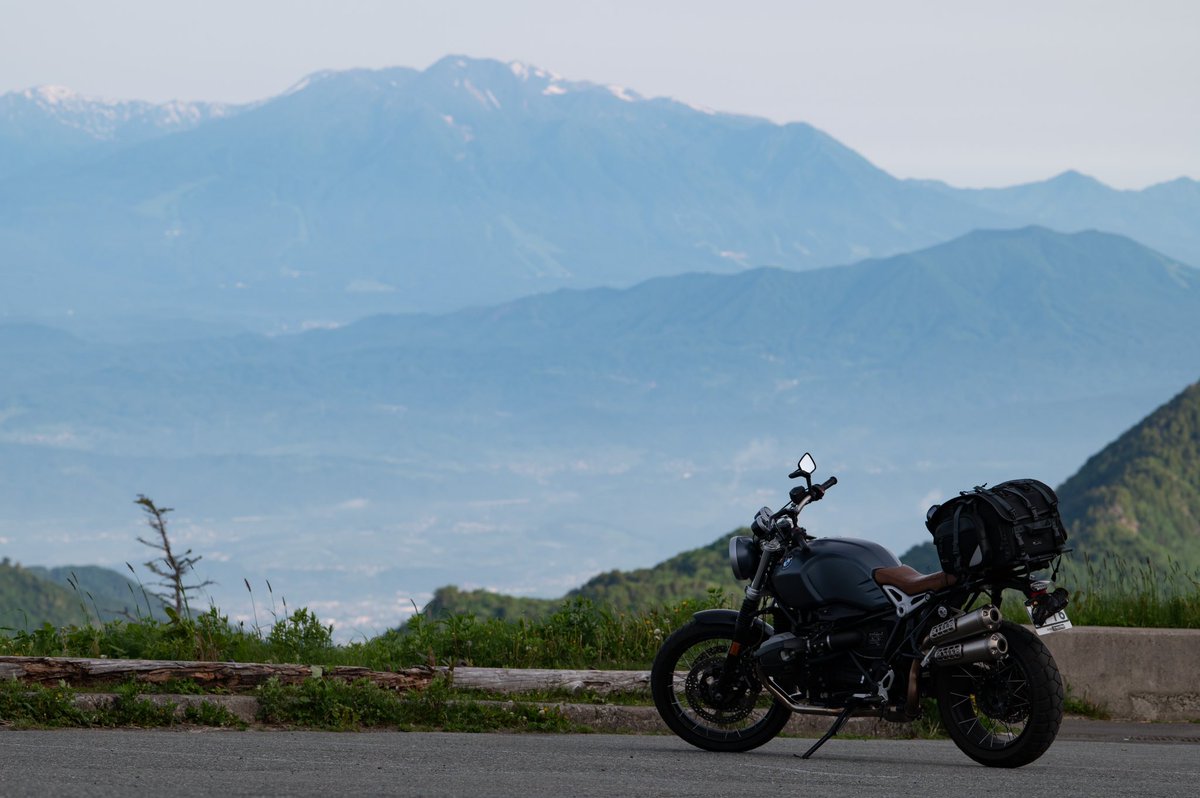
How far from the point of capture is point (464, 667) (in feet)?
35.6

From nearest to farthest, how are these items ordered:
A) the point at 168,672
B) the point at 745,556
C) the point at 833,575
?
the point at 833,575 < the point at 745,556 < the point at 168,672

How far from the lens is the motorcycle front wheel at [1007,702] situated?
8039 mm

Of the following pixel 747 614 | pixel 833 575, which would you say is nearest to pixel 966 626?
pixel 833 575

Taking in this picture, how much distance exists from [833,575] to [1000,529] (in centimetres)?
97

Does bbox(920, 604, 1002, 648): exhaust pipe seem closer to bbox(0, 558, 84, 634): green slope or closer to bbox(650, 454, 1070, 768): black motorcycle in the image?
bbox(650, 454, 1070, 768): black motorcycle

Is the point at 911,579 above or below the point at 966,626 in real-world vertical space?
above

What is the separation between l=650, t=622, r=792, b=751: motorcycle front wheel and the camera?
354 inches

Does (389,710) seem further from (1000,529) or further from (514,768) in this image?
(1000,529)

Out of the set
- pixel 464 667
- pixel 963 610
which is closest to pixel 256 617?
pixel 464 667

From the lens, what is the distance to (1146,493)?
67.8m

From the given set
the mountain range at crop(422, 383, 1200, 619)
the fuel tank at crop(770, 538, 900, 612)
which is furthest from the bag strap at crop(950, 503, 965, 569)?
the mountain range at crop(422, 383, 1200, 619)

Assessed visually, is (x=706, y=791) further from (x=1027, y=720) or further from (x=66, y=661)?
(x=66, y=661)

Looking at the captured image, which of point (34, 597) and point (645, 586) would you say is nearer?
point (645, 586)

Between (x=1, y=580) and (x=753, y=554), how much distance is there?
233 ft
